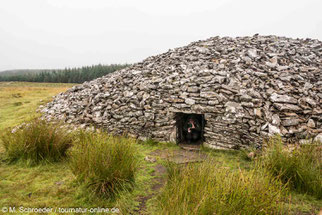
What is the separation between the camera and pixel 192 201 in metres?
2.73

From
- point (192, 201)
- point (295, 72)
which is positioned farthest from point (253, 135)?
point (192, 201)

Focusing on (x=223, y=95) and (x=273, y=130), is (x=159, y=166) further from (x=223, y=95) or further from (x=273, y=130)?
(x=273, y=130)

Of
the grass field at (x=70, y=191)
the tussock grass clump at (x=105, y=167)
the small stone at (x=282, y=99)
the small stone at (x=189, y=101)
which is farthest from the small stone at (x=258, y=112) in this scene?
the tussock grass clump at (x=105, y=167)

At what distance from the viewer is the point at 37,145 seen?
5207mm

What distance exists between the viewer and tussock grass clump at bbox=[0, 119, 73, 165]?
17.1 ft

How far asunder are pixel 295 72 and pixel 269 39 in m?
3.09

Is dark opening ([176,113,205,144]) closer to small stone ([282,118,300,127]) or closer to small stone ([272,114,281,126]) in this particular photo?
small stone ([272,114,281,126])

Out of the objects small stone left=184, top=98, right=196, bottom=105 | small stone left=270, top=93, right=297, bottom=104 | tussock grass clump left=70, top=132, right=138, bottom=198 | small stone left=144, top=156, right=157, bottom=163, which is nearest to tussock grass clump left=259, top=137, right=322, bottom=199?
small stone left=270, top=93, right=297, bottom=104

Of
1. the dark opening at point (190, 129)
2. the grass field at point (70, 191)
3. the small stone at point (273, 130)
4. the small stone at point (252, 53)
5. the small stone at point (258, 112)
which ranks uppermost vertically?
the small stone at point (252, 53)

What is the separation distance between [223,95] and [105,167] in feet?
15.1

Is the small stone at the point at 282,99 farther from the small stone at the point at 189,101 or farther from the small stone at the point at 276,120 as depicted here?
the small stone at the point at 189,101

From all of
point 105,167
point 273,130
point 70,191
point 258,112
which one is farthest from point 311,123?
point 70,191

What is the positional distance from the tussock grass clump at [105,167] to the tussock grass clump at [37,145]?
1.45 m

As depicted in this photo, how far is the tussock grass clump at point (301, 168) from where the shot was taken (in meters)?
3.79
